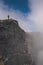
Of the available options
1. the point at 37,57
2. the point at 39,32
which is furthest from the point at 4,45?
the point at 39,32

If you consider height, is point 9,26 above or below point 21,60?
above

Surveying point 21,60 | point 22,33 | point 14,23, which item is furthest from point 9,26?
point 21,60

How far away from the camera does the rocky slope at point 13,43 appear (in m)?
57.8

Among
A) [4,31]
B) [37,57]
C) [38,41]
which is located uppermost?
[4,31]

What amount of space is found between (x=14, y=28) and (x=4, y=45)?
6845mm

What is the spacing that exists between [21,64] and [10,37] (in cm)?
942

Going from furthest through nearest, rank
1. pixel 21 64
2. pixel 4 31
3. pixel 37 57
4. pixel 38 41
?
pixel 38 41
pixel 37 57
pixel 4 31
pixel 21 64

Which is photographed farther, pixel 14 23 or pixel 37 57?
pixel 37 57

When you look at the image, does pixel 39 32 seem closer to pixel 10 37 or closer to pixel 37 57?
pixel 37 57

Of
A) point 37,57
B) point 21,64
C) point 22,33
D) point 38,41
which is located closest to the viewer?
point 21,64

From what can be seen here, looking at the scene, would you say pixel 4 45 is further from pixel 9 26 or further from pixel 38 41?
pixel 38 41

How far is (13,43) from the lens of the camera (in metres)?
62.8

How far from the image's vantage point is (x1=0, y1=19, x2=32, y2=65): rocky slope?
57.8 m

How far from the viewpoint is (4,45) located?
60.7 metres
